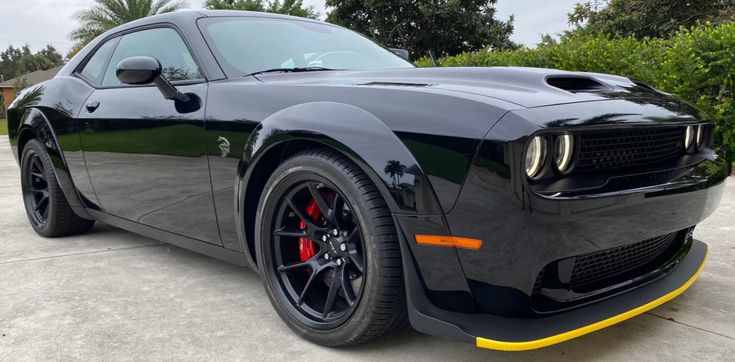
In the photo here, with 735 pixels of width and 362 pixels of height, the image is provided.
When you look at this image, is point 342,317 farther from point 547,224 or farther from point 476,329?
point 547,224

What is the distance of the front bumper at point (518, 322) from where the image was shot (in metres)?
1.65

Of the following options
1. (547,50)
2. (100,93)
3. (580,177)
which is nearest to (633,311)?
(580,177)

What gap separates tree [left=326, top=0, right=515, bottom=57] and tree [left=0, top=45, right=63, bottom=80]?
66.1 metres

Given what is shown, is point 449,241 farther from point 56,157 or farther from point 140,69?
point 56,157

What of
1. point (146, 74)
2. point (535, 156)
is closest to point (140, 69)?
point (146, 74)

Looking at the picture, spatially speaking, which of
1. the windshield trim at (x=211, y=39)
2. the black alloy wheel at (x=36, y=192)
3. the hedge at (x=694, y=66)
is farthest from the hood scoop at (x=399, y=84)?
the hedge at (x=694, y=66)

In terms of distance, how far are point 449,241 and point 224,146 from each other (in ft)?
3.67

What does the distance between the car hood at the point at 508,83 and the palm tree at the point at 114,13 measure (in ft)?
83.3

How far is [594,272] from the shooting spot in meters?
1.92

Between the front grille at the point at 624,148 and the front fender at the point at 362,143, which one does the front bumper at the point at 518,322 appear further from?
the front grille at the point at 624,148

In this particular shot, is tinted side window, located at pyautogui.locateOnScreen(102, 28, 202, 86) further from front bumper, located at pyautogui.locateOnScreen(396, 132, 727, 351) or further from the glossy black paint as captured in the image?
front bumper, located at pyautogui.locateOnScreen(396, 132, 727, 351)

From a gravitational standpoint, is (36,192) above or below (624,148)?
below

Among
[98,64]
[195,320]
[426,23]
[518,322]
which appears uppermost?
[426,23]

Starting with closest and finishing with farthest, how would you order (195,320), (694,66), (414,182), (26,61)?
(414,182), (195,320), (694,66), (26,61)
